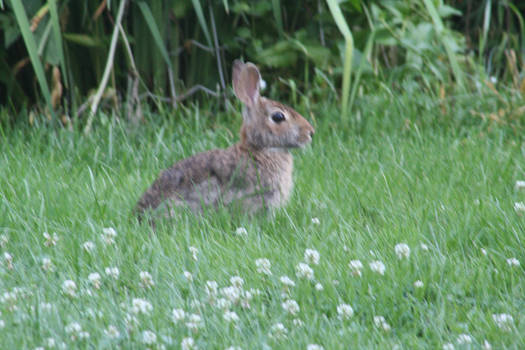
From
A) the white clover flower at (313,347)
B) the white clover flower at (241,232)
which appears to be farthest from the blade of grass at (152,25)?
the white clover flower at (313,347)

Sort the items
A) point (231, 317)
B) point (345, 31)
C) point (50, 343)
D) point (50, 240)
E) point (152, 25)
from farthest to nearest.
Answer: point (152, 25)
point (345, 31)
point (50, 240)
point (231, 317)
point (50, 343)

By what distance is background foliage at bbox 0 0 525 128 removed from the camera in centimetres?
642

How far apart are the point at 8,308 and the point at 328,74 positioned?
4.23 m

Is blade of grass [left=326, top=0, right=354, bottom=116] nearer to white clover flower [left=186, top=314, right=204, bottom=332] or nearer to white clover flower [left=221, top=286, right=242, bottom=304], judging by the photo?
white clover flower [left=221, top=286, right=242, bottom=304]

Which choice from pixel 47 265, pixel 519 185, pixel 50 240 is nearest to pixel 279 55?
pixel 519 185

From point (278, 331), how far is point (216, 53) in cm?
423

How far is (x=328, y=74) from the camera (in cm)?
695

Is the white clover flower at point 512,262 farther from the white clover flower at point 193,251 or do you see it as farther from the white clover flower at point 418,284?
the white clover flower at point 193,251

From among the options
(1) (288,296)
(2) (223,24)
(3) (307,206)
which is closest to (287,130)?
(3) (307,206)

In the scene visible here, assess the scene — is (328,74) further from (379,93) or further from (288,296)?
(288,296)

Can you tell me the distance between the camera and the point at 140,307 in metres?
3.20

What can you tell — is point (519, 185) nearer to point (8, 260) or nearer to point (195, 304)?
point (195, 304)

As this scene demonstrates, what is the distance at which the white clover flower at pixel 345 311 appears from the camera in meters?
3.25

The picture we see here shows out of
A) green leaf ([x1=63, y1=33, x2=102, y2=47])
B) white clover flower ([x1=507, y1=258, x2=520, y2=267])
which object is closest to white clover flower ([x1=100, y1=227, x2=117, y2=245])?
white clover flower ([x1=507, y1=258, x2=520, y2=267])
